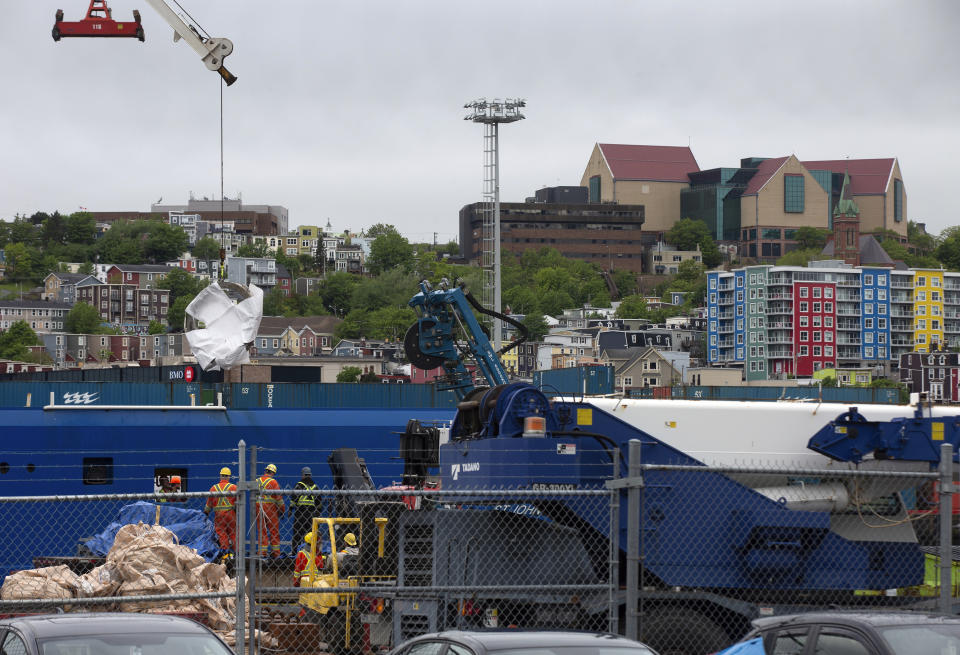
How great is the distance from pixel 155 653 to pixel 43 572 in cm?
602

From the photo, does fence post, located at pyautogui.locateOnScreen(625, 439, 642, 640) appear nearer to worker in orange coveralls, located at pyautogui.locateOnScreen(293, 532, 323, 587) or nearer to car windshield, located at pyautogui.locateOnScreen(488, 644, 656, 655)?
car windshield, located at pyautogui.locateOnScreen(488, 644, 656, 655)

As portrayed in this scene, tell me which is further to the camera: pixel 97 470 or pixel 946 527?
pixel 97 470

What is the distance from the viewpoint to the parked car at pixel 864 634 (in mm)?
8977

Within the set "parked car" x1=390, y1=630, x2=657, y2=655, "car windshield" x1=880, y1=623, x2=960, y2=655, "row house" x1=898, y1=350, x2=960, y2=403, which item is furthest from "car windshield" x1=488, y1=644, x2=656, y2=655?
"row house" x1=898, y1=350, x2=960, y2=403

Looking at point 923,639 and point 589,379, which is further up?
point 589,379

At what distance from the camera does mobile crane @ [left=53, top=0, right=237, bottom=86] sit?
43281 mm

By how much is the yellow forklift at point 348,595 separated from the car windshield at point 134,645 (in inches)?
207

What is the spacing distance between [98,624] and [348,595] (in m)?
6.13

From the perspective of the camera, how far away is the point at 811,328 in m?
187

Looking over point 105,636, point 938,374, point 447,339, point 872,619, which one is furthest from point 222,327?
point 938,374

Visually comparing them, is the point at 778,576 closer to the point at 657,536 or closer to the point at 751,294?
the point at 657,536

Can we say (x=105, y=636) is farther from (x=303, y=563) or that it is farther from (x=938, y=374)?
(x=938, y=374)

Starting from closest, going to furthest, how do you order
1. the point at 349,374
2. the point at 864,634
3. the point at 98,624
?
the point at 864,634
the point at 98,624
the point at 349,374

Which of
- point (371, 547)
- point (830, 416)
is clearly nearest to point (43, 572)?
point (371, 547)
